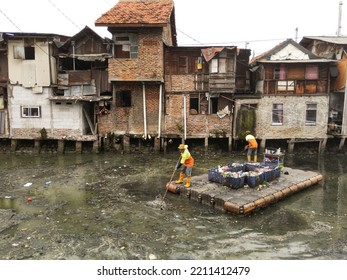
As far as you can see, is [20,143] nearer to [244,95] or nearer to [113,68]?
[113,68]

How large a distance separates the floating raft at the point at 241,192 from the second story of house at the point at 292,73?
29.4 feet

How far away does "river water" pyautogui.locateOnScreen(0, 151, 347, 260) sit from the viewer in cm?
834

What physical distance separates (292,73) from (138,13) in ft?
36.1

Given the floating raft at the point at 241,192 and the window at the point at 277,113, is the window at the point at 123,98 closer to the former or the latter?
the window at the point at 277,113

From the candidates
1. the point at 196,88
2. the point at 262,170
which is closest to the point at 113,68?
the point at 196,88

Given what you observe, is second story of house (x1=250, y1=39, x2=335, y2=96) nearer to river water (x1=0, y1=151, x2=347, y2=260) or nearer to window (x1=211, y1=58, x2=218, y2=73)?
window (x1=211, y1=58, x2=218, y2=73)

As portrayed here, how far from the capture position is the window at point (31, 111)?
2168cm

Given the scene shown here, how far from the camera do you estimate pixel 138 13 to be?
20219 millimetres

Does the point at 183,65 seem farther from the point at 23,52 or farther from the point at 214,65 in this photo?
the point at 23,52

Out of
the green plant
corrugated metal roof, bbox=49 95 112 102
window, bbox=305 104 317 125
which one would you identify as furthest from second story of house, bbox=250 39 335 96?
corrugated metal roof, bbox=49 95 112 102

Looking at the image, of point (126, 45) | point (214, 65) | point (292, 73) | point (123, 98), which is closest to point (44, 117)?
point (123, 98)

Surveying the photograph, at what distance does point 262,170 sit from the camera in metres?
13.1

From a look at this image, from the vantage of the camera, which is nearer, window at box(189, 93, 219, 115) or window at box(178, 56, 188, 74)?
window at box(178, 56, 188, 74)

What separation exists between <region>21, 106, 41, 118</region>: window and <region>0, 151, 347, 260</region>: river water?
6.47 meters
